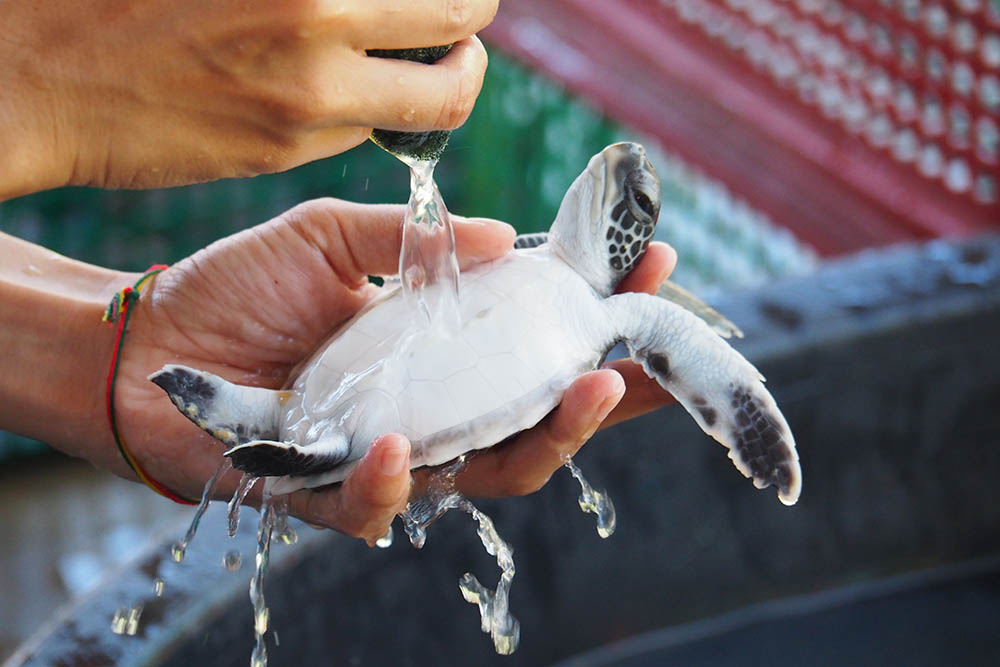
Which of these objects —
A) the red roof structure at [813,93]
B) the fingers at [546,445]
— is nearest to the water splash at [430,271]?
the fingers at [546,445]

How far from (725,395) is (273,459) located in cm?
46

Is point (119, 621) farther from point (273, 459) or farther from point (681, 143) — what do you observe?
point (681, 143)

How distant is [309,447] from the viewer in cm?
85

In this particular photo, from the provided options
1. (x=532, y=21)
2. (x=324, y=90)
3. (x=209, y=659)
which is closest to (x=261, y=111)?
(x=324, y=90)

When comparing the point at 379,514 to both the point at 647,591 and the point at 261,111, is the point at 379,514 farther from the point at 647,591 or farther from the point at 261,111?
the point at 647,591

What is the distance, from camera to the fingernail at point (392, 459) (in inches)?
31.7

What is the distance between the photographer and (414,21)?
664 mm

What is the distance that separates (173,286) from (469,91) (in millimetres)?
556

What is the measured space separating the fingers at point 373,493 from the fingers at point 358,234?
0.32 m

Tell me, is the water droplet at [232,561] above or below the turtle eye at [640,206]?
below

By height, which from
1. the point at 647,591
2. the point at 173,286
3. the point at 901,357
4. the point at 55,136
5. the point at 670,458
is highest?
the point at 55,136

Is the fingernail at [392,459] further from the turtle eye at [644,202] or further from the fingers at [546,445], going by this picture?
the turtle eye at [644,202]

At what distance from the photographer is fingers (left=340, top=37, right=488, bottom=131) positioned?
26.8 inches

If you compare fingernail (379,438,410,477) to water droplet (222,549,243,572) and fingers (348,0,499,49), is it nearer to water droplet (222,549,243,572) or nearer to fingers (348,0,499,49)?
fingers (348,0,499,49)
